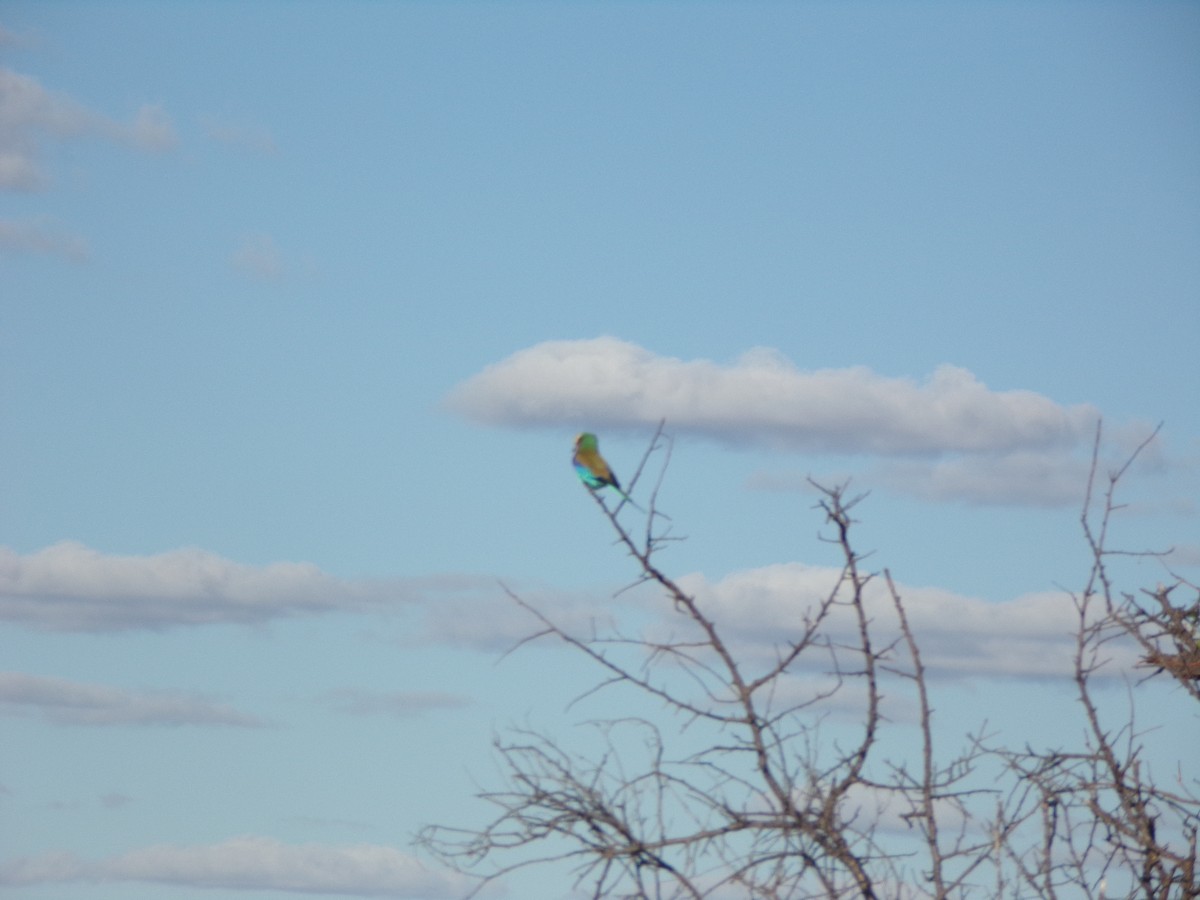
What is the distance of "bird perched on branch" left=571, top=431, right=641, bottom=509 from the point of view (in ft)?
53.1

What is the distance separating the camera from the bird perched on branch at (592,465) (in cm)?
1619

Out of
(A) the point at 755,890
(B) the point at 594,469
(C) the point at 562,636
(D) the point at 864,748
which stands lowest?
(A) the point at 755,890

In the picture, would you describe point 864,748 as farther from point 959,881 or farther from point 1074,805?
point 1074,805

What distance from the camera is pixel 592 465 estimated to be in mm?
16266

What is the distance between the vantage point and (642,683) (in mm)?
7320

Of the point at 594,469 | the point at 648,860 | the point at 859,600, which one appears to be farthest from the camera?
the point at 594,469

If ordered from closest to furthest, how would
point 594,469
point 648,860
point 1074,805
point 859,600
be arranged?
point 648,860, point 859,600, point 1074,805, point 594,469

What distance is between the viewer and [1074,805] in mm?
7973

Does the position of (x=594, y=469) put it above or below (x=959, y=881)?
above

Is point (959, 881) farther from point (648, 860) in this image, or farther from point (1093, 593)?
point (1093, 593)

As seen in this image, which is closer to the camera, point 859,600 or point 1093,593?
point 859,600

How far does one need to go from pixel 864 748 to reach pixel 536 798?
58.9 inches

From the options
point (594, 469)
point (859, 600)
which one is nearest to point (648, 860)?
point (859, 600)

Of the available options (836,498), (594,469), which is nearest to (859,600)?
(836,498)
